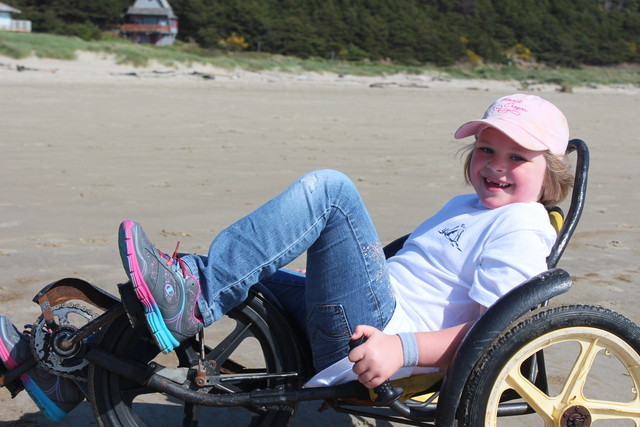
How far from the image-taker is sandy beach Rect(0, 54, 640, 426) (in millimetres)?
4367

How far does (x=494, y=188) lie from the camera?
96.7 inches

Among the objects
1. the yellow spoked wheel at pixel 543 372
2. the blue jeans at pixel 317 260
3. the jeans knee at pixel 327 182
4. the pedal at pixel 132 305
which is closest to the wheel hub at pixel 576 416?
the yellow spoked wheel at pixel 543 372

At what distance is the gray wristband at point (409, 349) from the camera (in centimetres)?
214

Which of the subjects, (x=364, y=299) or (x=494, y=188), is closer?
(x=364, y=299)

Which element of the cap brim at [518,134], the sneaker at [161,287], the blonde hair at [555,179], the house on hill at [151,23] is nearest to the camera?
the sneaker at [161,287]

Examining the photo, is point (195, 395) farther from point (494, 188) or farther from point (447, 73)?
point (447, 73)

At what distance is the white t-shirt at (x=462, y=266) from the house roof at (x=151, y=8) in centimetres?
4739

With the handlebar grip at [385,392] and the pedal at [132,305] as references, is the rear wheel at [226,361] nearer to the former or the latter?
the pedal at [132,305]

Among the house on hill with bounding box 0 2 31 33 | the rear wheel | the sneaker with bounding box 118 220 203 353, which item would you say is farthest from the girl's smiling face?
the house on hill with bounding box 0 2 31 33

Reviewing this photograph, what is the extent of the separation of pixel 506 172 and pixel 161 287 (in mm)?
1131

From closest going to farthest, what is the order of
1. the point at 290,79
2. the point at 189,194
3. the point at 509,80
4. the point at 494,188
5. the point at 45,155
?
the point at 494,188
the point at 189,194
the point at 45,155
the point at 290,79
the point at 509,80

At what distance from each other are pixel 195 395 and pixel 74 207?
3.75m

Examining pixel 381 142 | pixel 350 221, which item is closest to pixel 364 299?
pixel 350 221

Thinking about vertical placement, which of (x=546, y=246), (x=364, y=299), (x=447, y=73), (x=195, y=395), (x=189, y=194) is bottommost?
(x=447, y=73)
